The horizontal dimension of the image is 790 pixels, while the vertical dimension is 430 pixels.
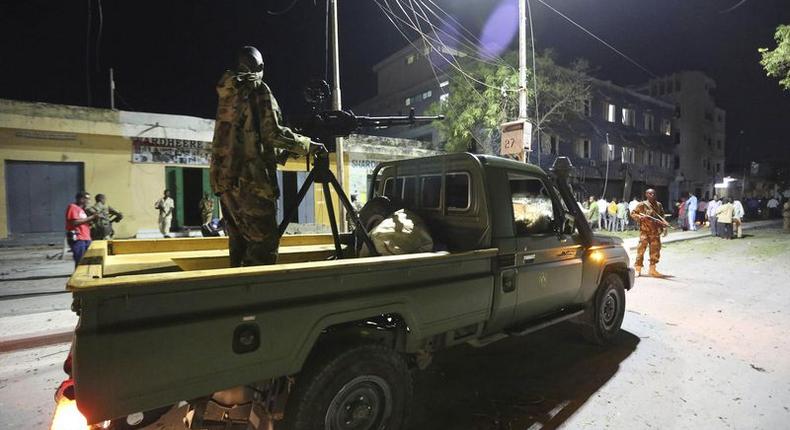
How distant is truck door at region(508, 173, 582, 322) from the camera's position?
11.1 feet

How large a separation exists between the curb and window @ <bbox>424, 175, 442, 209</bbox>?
13.9 feet

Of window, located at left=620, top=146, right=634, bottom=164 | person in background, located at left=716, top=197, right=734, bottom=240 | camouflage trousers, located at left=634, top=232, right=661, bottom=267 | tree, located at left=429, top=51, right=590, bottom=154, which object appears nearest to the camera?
camouflage trousers, located at left=634, top=232, right=661, bottom=267

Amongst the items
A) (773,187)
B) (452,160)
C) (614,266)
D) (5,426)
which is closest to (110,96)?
(5,426)

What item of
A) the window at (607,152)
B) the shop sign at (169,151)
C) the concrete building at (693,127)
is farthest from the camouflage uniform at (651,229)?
the concrete building at (693,127)

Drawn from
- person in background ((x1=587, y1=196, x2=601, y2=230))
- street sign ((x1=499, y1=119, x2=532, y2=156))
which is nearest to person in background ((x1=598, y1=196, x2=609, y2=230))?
person in background ((x1=587, y1=196, x2=601, y2=230))

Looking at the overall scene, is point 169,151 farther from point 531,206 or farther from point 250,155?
point 531,206

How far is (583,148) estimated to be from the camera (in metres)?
27.8

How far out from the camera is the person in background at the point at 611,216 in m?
18.2

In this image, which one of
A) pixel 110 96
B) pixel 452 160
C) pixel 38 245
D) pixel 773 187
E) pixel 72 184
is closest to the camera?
pixel 452 160

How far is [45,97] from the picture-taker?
703 inches

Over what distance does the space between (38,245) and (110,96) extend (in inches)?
251

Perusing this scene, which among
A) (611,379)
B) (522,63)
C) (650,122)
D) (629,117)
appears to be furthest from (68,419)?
(650,122)

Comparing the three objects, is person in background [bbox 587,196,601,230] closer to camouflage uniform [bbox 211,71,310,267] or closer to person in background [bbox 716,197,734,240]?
person in background [bbox 716,197,734,240]

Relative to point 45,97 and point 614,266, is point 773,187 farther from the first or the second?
point 45,97
